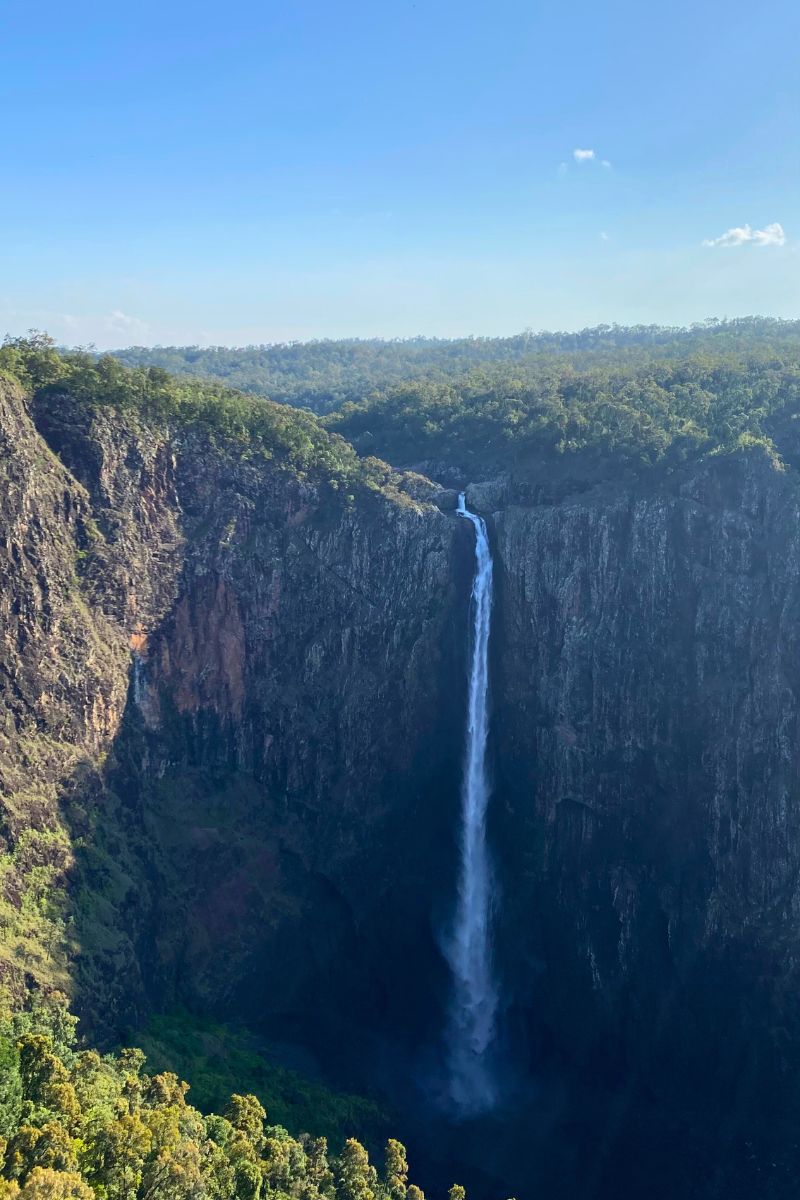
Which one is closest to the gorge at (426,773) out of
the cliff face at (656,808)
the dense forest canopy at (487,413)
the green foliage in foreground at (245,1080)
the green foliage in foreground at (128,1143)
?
the cliff face at (656,808)

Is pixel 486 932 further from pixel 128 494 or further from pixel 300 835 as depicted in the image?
pixel 128 494

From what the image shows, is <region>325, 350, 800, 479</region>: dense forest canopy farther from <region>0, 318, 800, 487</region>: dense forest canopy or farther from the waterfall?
the waterfall

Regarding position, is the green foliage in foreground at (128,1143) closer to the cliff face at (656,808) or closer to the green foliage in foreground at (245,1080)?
the green foliage in foreground at (245,1080)

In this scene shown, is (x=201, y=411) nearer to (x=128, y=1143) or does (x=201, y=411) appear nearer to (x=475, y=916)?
(x=475, y=916)

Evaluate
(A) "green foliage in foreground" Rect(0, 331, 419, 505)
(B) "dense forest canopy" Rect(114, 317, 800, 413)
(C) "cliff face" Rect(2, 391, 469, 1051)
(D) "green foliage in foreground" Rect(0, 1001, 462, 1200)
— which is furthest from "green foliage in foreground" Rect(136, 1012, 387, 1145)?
(B) "dense forest canopy" Rect(114, 317, 800, 413)

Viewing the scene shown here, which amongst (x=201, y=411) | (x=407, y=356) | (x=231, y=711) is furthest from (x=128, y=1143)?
(x=407, y=356)

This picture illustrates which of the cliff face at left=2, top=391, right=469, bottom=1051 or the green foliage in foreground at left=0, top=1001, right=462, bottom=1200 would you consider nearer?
the green foliage in foreground at left=0, top=1001, right=462, bottom=1200

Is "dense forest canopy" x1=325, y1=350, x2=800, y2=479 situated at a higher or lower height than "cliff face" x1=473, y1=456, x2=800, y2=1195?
higher
